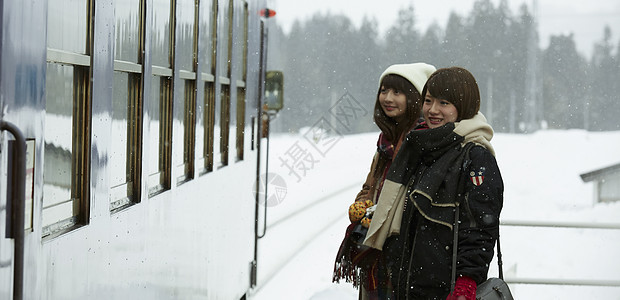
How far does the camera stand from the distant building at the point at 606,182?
18.0m

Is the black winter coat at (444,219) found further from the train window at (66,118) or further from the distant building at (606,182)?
the distant building at (606,182)

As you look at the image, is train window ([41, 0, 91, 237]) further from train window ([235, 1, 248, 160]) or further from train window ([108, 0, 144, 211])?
train window ([235, 1, 248, 160])

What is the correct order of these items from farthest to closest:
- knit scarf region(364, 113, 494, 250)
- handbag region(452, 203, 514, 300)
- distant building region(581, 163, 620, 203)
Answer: distant building region(581, 163, 620, 203) → knit scarf region(364, 113, 494, 250) → handbag region(452, 203, 514, 300)

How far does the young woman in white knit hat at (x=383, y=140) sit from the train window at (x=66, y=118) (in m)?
1.61

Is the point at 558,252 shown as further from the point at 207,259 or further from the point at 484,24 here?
the point at 484,24

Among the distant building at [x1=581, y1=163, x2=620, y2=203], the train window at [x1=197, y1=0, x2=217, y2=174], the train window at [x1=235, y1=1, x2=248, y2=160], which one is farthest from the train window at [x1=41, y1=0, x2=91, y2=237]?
the distant building at [x1=581, y1=163, x2=620, y2=203]

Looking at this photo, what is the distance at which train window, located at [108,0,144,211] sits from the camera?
2.88 meters

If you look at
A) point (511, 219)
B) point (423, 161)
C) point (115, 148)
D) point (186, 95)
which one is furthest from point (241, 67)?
point (511, 219)

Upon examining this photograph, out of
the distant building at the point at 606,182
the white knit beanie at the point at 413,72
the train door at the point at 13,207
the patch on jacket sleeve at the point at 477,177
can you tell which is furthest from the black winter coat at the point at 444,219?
the distant building at the point at 606,182

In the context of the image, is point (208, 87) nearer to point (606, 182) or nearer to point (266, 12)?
point (266, 12)

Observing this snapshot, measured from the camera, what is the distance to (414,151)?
10.8 feet

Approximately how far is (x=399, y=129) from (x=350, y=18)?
233 ft

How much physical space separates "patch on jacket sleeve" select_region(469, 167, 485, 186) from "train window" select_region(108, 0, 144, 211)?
1.23 m

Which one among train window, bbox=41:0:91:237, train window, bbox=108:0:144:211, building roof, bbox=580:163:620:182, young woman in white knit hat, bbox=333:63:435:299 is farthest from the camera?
building roof, bbox=580:163:620:182
